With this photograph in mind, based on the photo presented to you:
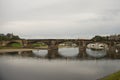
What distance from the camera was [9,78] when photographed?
3484 cm

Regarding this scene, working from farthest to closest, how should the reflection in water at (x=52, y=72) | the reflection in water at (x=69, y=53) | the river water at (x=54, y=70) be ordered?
1. the reflection in water at (x=69, y=53)
2. the river water at (x=54, y=70)
3. the reflection in water at (x=52, y=72)

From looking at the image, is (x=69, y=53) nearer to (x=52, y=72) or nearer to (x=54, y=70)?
(x=54, y=70)

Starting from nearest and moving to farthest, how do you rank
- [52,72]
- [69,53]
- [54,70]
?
1. [52,72]
2. [54,70]
3. [69,53]

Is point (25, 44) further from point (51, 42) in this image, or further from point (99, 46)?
point (99, 46)

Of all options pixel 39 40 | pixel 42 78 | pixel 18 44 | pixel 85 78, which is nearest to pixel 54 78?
pixel 42 78

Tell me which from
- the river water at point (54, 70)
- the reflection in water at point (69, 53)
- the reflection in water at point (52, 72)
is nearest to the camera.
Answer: the reflection in water at point (52, 72)

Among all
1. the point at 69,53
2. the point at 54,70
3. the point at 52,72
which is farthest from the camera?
the point at 69,53

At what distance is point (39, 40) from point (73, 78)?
76.9 metres

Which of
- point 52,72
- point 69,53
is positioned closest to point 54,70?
point 52,72

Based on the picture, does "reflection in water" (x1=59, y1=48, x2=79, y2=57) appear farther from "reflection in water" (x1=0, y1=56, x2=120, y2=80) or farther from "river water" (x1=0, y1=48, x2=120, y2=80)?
"reflection in water" (x1=0, y1=56, x2=120, y2=80)

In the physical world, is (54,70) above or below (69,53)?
above

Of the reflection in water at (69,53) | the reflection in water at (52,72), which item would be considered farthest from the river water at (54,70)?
the reflection in water at (69,53)

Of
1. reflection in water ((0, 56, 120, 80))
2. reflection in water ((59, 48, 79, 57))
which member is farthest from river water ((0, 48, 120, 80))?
reflection in water ((59, 48, 79, 57))

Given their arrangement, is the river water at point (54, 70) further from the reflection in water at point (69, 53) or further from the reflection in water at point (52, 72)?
the reflection in water at point (69, 53)
